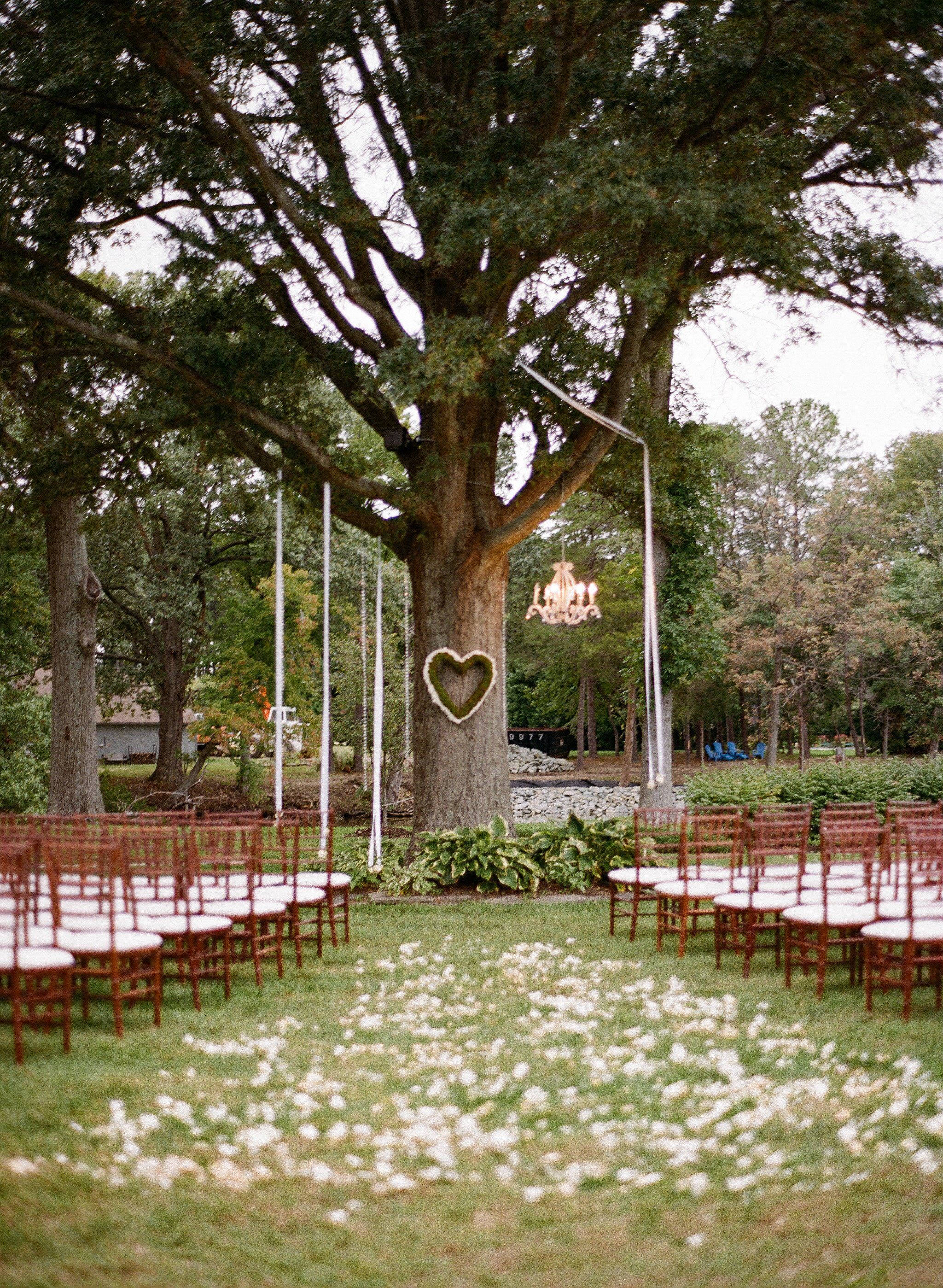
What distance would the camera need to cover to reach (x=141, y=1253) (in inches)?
139

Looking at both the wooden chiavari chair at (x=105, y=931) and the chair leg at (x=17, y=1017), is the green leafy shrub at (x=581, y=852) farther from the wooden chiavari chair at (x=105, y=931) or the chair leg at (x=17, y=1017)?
the chair leg at (x=17, y=1017)

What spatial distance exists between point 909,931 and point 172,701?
70.8ft

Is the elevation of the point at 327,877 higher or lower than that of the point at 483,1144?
higher

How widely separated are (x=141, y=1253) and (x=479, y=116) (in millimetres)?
10167

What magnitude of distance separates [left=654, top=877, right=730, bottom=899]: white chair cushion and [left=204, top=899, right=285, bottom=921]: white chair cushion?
2696 mm

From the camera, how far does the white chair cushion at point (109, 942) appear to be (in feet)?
20.1

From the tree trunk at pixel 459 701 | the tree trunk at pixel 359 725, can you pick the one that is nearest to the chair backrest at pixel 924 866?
the tree trunk at pixel 459 701

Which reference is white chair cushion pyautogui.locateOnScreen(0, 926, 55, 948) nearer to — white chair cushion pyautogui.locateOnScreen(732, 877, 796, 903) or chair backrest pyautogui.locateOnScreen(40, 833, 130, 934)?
chair backrest pyautogui.locateOnScreen(40, 833, 130, 934)

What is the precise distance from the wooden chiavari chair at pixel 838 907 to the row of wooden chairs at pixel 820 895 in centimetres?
1

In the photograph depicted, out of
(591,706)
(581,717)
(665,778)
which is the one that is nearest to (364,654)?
(665,778)

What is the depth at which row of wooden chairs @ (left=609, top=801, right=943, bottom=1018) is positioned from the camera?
267 inches

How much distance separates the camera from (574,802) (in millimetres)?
26922

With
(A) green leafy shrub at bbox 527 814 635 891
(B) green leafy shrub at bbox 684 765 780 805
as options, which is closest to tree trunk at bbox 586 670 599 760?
(B) green leafy shrub at bbox 684 765 780 805

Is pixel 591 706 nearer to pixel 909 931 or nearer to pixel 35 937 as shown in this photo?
pixel 909 931
